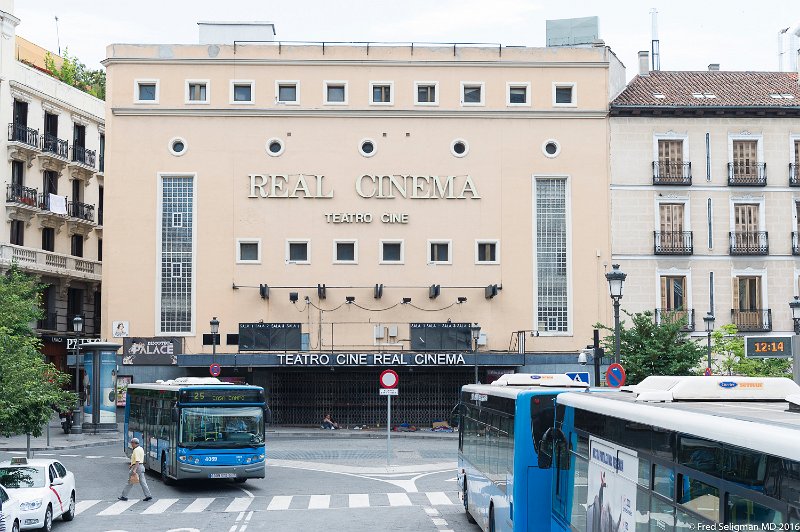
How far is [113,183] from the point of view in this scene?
50.2 m

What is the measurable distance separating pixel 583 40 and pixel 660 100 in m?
6.83

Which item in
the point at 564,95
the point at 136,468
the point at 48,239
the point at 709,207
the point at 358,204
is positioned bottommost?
the point at 136,468

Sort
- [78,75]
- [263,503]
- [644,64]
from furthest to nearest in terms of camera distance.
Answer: [78,75] < [644,64] < [263,503]

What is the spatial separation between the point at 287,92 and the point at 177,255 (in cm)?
914

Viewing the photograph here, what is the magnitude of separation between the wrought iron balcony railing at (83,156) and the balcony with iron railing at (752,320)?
117 ft

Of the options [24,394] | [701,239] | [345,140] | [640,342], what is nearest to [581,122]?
[701,239]

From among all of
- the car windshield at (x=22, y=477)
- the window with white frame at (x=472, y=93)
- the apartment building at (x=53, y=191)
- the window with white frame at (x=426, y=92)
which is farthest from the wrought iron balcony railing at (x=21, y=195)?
the car windshield at (x=22, y=477)

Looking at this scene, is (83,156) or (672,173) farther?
(83,156)

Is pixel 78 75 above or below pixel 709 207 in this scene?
above

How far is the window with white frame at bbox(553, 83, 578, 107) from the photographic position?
50.9 metres

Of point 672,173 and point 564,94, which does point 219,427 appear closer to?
point 564,94

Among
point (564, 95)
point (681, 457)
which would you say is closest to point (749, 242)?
point (564, 95)

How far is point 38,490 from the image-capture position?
65.9 ft

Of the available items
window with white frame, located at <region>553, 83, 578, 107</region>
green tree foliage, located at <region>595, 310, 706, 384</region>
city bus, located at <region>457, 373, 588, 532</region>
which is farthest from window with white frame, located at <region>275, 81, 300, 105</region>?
city bus, located at <region>457, 373, 588, 532</region>
